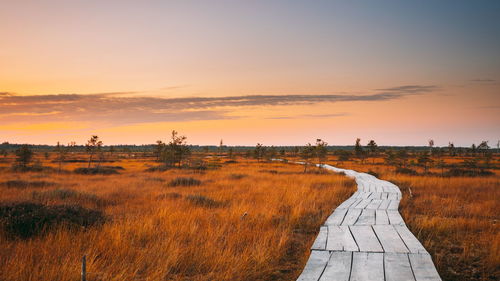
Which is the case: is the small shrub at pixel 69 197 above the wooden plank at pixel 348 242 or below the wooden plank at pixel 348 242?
below

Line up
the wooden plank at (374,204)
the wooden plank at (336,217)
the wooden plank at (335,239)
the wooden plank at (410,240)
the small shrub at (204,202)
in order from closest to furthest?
the wooden plank at (410,240)
the wooden plank at (335,239)
the wooden plank at (336,217)
the wooden plank at (374,204)
the small shrub at (204,202)

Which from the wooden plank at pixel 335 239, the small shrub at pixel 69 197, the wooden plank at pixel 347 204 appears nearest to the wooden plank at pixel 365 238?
the wooden plank at pixel 335 239

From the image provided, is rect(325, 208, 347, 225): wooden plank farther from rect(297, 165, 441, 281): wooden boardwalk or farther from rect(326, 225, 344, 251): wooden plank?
rect(326, 225, 344, 251): wooden plank

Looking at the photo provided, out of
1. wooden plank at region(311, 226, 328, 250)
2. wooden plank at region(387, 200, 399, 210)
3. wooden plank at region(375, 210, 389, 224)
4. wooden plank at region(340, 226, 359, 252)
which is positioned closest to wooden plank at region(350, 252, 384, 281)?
wooden plank at region(340, 226, 359, 252)

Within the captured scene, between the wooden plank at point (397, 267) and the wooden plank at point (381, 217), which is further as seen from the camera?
the wooden plank at point (381, 217)

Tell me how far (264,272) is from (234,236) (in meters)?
1.45

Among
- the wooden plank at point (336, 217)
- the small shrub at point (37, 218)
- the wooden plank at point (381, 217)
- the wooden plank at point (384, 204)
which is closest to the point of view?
the small shrub at point (37, 218)

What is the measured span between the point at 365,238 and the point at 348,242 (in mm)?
434

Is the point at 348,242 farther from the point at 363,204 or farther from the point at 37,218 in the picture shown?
the point at 37,218

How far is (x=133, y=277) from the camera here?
11.8ft

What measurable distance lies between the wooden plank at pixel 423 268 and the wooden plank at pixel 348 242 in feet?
2.42

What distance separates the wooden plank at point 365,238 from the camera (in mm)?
4402

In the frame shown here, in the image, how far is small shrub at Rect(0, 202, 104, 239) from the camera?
5.54m

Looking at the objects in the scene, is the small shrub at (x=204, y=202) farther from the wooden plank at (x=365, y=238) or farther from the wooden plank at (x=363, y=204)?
the wooden plank at (x=365, y=238)
